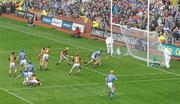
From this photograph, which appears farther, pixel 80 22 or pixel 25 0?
pixel 25 0

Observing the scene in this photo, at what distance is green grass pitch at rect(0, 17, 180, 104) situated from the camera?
36594 millimetres

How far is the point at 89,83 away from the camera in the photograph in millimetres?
41062

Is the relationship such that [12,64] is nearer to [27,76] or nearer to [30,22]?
[27,76]

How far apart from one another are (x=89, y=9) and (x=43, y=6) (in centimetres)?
994

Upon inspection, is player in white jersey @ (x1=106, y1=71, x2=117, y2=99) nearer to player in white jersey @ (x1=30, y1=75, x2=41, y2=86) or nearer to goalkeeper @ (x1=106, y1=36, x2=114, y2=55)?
player in white jersey @ (x1=30, y1=75, x2=41, y2=86)

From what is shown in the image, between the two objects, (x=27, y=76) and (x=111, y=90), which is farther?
(x=27, y=76)

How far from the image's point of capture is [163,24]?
5544 cm

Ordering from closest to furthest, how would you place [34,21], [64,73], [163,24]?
1. [64,73]
2. [163,24]
3. [34,21]

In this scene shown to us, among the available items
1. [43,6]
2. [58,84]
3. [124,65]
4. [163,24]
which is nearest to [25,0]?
[43,6]

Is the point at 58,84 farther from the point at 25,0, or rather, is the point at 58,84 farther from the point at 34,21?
the point at 25,0

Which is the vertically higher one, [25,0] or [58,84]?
[25,0]

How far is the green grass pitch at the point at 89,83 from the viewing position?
36594 mm

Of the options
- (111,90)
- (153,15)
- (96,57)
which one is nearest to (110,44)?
(96,57)

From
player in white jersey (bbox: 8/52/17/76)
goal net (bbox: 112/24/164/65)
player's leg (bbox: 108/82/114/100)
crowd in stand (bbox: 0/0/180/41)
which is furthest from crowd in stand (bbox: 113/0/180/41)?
player's leg (bbox: 108/82/114/100)
